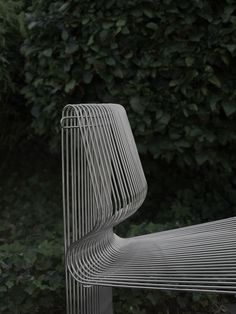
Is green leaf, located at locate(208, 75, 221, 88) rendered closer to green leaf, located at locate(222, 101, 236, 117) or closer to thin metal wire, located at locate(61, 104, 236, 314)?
green leaf, located at locate(222, 101, 236, 117)

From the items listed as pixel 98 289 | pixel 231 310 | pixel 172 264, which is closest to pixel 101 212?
pixel 172 264

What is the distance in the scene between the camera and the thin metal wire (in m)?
1.79

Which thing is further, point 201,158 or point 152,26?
point 201,158

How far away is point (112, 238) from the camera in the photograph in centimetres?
242

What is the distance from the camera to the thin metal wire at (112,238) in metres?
1.79

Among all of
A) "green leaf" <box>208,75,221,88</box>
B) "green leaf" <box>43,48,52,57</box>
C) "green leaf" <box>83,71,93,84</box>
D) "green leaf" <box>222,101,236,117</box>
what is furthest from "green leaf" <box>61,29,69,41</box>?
"green leaf" <box>222,101,236,117</box>

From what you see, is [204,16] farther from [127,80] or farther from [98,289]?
[98,289]

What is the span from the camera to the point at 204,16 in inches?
130

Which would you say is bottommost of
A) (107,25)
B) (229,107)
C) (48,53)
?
(229,107)

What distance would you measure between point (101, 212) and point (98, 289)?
1.73 ft

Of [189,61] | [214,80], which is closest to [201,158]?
[214,80]

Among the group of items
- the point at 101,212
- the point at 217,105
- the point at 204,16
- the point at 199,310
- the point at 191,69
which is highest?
the point at 101,212

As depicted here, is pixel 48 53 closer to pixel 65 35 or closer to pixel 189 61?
pixel 65 35

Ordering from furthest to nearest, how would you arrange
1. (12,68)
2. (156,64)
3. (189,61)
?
1. (12,68)
2. (156,64)
3. (189,61)
